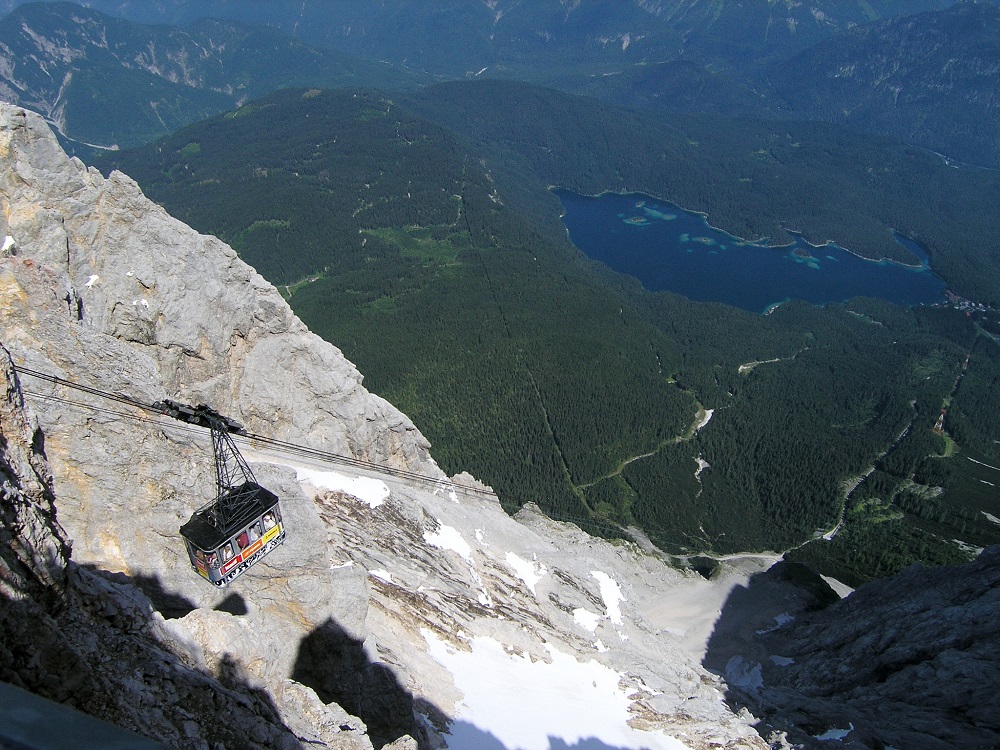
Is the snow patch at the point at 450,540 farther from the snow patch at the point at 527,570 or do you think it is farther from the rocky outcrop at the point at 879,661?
the rocky outcrop at the point at 879,661

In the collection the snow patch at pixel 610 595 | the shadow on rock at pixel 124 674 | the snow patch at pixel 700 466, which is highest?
the shadow on rock at pixel 124 674

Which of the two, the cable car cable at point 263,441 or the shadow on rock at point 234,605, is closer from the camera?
the cable car cable at point 263,441

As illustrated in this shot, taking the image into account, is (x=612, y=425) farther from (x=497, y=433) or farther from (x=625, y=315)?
(x=625, y=315)

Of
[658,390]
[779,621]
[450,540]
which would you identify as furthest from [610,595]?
[658,390]

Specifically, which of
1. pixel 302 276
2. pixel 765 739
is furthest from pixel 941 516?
pixel 302 276

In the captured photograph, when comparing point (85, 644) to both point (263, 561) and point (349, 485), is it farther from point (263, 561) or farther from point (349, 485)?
point (349, 485)

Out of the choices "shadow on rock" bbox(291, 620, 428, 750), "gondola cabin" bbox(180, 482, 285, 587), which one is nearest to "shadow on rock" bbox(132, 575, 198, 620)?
"gondola cabin" bbox(180, 482, 285, 587)

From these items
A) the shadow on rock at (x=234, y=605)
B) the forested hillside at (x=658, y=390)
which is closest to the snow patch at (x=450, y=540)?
the shadow on rock at (x=234, y=605)
